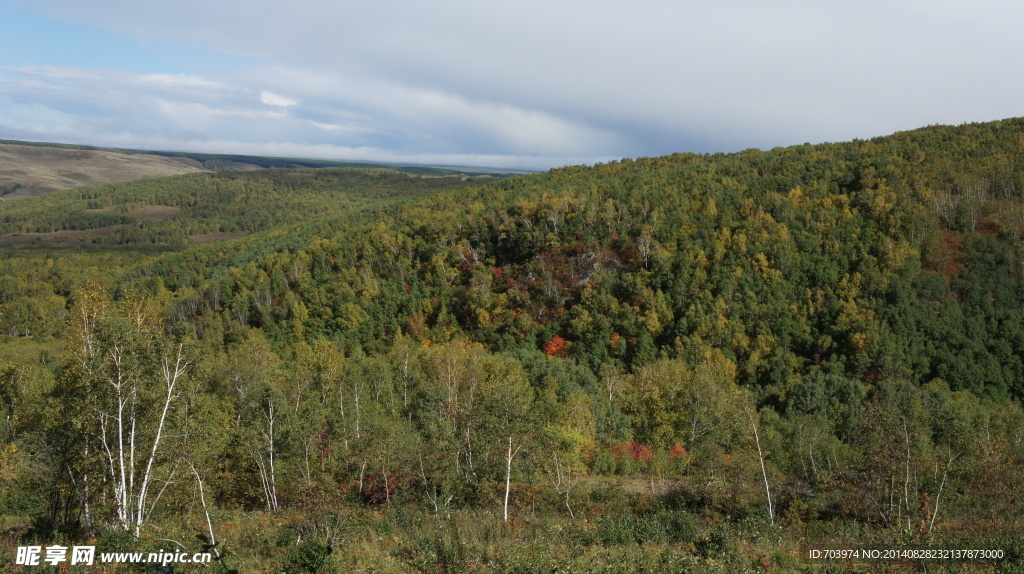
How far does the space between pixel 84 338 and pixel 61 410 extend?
379cm

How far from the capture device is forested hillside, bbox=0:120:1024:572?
18188mm

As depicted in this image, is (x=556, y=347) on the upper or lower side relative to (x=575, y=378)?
lower

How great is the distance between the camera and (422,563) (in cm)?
1546

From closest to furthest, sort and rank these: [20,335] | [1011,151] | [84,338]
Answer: [84,338], [1011,151], [20,335]

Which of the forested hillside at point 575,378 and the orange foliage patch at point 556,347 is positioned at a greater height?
the forested hillside at point 575,378

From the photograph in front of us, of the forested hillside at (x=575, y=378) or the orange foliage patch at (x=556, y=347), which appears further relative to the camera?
the orange foliage patch at (x=556, y=347)

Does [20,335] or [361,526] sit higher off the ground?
[361,526]

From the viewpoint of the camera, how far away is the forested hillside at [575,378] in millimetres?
18188

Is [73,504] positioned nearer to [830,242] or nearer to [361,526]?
[361,526]

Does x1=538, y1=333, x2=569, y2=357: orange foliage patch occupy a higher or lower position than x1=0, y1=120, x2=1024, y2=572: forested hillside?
lower

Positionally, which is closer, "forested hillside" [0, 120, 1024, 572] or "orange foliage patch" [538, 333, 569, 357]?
"forested hillside" [0, 120, 1024, 572]

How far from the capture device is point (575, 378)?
56.2m

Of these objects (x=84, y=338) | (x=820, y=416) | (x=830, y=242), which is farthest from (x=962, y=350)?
(x=84, y=338)

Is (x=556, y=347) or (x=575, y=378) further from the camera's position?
(x=556, y=347)
